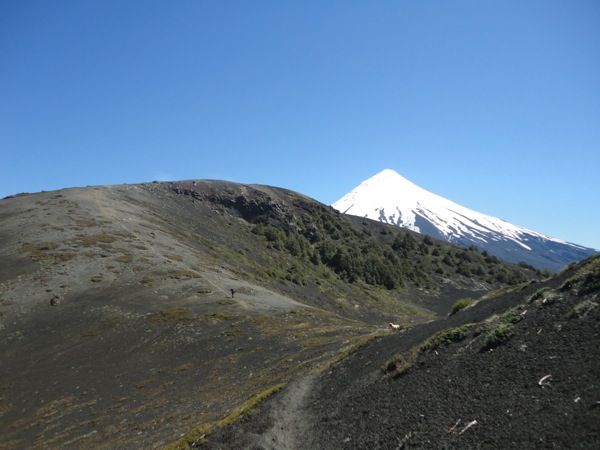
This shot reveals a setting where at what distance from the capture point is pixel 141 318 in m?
39.9

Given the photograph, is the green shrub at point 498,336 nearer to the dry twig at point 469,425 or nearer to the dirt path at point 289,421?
the dry twig at point 469,425

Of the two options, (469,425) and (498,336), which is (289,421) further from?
(498,336)

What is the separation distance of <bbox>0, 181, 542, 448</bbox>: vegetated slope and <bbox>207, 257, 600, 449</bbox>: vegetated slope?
5.36 meters

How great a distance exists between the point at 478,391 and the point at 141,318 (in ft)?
122

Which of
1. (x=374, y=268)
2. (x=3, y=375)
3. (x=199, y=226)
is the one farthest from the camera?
(x=374, y=268)

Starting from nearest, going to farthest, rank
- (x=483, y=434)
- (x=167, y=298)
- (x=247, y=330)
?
1. (x=483, y=434)
2. (x=247, y=330)
3. (x=167, y=298)

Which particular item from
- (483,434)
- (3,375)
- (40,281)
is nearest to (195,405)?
(483,434)

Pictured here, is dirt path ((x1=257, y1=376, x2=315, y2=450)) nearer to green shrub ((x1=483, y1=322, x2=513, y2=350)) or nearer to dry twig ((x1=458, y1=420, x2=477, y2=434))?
dry twig ((x1=458, y1=420, x2=477, y2=434))

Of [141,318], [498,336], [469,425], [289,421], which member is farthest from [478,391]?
[141,318]

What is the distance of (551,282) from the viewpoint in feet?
54.6

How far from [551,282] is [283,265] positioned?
89130 mm

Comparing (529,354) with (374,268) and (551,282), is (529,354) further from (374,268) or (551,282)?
(374,268)

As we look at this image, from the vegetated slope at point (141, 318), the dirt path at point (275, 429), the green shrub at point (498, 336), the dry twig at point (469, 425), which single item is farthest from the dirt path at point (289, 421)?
the green shrub at point (498, 336)

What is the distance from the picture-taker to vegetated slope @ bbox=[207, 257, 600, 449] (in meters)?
8.91
